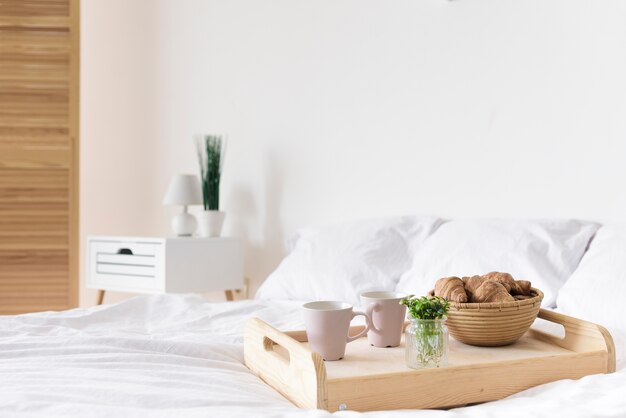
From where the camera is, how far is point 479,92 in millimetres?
2143

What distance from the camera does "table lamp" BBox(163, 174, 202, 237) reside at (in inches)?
112

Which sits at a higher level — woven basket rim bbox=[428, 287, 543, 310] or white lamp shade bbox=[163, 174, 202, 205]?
white lamp shade bbox=[163, 174, 202, 205]

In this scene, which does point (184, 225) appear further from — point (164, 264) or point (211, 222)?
point (164, 264)

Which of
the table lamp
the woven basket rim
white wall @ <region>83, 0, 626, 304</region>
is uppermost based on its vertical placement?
white wall @ <region>83, 0, 626, 304</region>

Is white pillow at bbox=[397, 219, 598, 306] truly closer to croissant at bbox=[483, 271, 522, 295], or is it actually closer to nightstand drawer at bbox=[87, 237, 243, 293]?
croissant at bbox=[483, 271, 522, 295]

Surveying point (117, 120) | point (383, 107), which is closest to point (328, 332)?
point (383, 107)

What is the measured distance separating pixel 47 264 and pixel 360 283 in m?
1.63

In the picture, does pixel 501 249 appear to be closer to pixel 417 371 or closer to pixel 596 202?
pixel 596 202

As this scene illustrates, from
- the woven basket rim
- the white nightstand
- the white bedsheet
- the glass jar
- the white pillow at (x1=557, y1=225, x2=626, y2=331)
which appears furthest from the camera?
the white nightstand

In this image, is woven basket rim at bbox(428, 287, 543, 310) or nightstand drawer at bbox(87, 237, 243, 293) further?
nightstand drawer at bbox(87, 237, 243, 293)

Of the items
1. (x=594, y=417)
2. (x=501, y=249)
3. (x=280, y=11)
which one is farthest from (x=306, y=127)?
(x=594, y=417)

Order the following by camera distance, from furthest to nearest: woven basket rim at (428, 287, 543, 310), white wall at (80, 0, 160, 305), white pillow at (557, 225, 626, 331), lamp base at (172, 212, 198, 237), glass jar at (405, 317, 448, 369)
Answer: white wall at (80, 0, 160, 305) → lamp base at (172, 212, 198, 237) → white pillow at (557, 225, 626, 331) → woven basket rim at (428, 287, 543, 310) → glass jar at (405, 317, 448, 369)

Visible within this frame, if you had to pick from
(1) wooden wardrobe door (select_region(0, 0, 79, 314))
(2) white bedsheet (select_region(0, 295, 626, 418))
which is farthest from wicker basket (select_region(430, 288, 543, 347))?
(1) wooden wardrobe door (select_region(0, 0, 79, 314))

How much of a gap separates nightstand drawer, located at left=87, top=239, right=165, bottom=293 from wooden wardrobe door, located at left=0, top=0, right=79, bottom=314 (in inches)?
6.6
